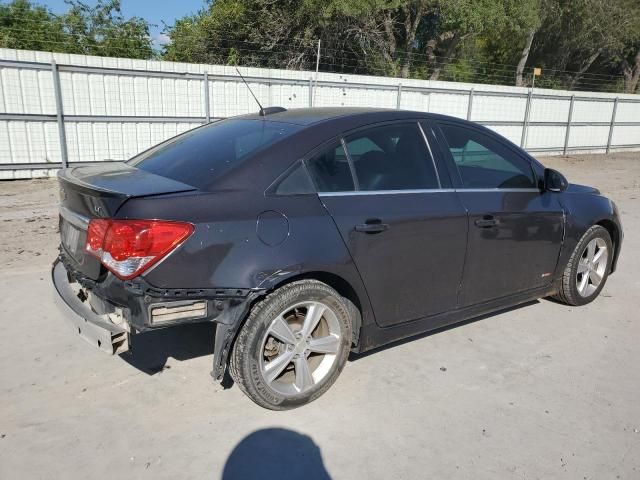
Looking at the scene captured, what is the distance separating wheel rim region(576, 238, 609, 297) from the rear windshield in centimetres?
287

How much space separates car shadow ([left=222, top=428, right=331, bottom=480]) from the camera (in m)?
2.57

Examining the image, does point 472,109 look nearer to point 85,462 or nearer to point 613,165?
point 613,165

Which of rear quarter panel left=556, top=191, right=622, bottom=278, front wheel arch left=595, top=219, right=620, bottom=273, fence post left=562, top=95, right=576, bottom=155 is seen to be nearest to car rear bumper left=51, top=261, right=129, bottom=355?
rear quarter panel left=556, top=191, right=622, bottom=278

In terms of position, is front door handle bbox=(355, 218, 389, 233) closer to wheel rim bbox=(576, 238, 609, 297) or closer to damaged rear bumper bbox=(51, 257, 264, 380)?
damaged rear bumper bbox=(51, 257, 264, 380)

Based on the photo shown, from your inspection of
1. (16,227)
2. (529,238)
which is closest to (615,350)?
(529,238)

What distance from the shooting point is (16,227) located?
7.05 m

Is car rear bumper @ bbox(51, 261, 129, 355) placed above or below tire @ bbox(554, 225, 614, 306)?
above

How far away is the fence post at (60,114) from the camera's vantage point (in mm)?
10187

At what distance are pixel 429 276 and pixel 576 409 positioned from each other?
113cm

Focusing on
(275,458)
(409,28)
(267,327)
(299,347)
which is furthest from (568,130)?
(275,458)

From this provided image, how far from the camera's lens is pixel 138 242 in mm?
2598

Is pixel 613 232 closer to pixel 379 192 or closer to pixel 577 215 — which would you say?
pixel 577 215

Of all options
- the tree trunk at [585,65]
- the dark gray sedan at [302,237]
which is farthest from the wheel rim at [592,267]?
the tree trunk at [585,65]

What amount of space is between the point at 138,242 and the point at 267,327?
780 millimetres
